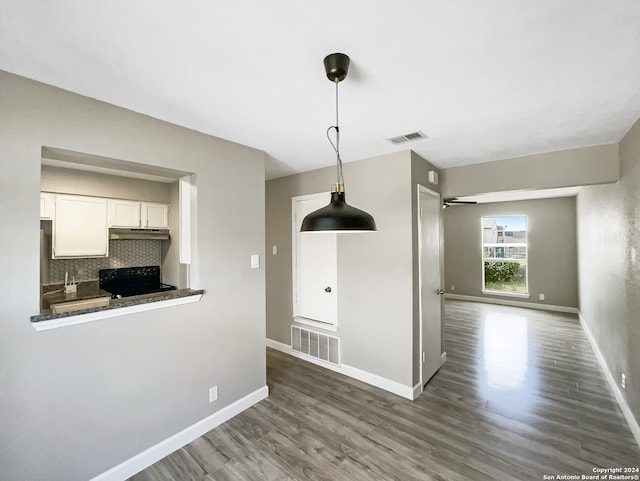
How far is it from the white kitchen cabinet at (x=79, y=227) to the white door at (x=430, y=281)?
13.5 feet

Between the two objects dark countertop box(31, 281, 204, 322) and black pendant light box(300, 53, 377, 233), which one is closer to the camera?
black pendant light box(300, 53, 377, 233)

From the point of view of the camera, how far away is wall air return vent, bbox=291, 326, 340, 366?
3.54 metres

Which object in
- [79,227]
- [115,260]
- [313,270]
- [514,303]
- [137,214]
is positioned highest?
[137,214]

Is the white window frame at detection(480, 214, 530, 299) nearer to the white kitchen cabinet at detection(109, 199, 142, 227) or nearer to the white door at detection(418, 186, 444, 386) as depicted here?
the white door at detection(418, 186, 444, 386)

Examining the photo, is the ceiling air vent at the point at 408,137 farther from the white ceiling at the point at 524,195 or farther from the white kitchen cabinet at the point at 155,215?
the white ceiling at the point at 524,195

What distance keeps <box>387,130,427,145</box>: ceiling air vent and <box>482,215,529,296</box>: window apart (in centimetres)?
586

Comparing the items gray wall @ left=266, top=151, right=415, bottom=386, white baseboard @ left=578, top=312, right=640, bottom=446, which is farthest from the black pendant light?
white baseboard @ left=578, top=312, right=640, bottom=446

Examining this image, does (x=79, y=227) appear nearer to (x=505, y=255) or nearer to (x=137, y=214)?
(x=137, y=214)

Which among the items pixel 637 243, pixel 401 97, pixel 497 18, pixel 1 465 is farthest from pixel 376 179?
pixel 1 465

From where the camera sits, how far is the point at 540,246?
21.6ft

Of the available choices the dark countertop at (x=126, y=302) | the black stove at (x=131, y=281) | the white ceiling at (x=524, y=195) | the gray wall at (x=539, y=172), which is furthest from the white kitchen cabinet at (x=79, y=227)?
the white ceiling at (x=524, y=195)

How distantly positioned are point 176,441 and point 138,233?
3004 mm

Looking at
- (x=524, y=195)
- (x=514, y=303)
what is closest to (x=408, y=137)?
(x=524, y=195)

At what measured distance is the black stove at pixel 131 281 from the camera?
4.04m
